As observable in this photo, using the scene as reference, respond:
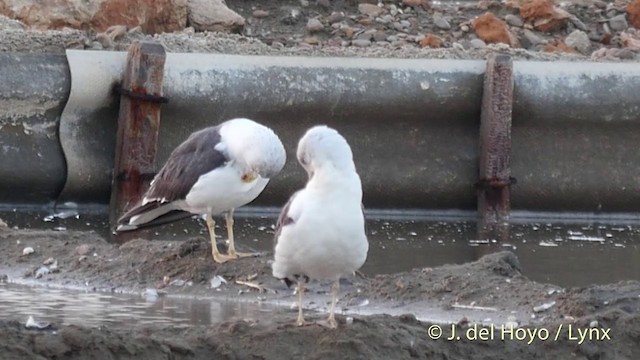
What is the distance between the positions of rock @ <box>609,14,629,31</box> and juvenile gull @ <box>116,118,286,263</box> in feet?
30.2

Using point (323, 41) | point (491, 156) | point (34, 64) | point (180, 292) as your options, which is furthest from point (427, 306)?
point (323, 41)

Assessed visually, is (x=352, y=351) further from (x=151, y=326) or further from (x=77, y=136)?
(x=77, y=136)

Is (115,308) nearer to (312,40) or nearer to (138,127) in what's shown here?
(138,127)

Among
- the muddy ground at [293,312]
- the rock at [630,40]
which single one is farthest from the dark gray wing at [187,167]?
the rock at [630,40]

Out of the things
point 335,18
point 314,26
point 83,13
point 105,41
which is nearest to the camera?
point 105,41

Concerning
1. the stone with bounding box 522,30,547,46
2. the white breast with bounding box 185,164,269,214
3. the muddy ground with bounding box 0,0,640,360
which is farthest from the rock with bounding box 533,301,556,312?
the stone with bounding box 522,30,547,46

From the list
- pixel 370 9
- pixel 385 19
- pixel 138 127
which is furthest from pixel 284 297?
pixel 370 9

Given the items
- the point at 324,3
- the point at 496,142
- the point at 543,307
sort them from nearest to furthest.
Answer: the point at 543,307 < the point at 496,142 < the point at 324,3

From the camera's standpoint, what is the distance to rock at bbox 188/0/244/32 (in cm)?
1574

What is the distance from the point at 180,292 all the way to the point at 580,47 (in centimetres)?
897

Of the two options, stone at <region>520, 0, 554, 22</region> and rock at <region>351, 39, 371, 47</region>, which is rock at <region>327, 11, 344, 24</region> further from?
stone at <region>520, 0, 554, 22</region>

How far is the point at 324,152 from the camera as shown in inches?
247

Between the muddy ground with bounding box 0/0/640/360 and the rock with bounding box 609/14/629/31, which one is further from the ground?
the rock with bounding box 609/14/629/31

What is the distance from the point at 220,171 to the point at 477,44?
7.64 meters
